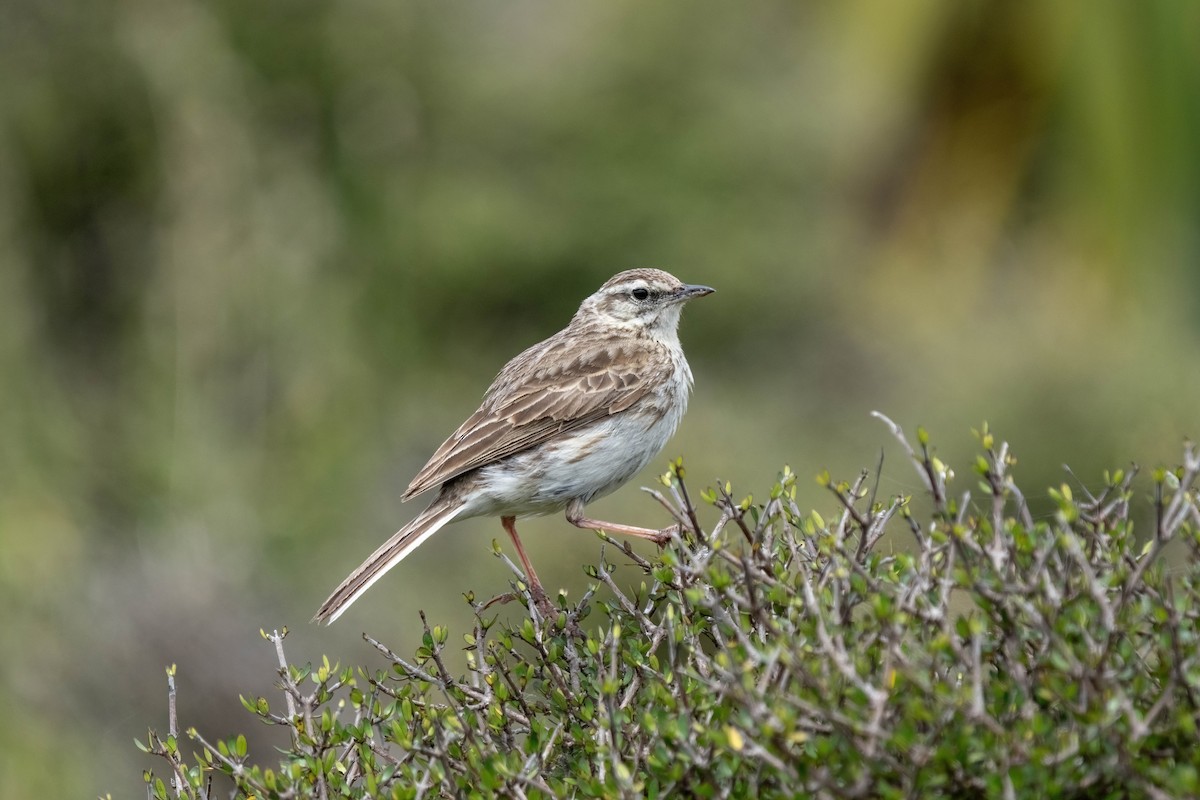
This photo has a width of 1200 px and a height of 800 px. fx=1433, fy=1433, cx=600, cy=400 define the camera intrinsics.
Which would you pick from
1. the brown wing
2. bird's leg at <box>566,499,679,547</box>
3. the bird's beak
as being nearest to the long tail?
the brown wing

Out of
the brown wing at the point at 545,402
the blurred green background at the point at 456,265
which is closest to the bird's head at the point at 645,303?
the brown wing at the point at 545,402

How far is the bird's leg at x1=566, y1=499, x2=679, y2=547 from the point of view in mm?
6164

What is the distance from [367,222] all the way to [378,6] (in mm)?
3492

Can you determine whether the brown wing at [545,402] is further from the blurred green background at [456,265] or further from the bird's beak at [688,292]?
the blurred green background at [456,265]

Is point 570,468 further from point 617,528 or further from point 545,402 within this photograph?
point 617,528

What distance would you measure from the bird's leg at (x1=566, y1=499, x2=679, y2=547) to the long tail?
598mm

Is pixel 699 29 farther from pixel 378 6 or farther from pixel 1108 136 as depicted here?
pixel 1108 136

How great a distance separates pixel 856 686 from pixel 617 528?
3.12m

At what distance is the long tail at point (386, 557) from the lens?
618cm

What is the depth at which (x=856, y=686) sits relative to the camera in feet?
11.2

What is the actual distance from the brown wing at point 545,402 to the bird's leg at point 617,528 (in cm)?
39

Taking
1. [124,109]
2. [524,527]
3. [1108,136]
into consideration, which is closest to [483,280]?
[124,109]

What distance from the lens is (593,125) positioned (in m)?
24.8

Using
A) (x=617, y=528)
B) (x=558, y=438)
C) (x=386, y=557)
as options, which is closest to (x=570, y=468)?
(x=558, y=438)
